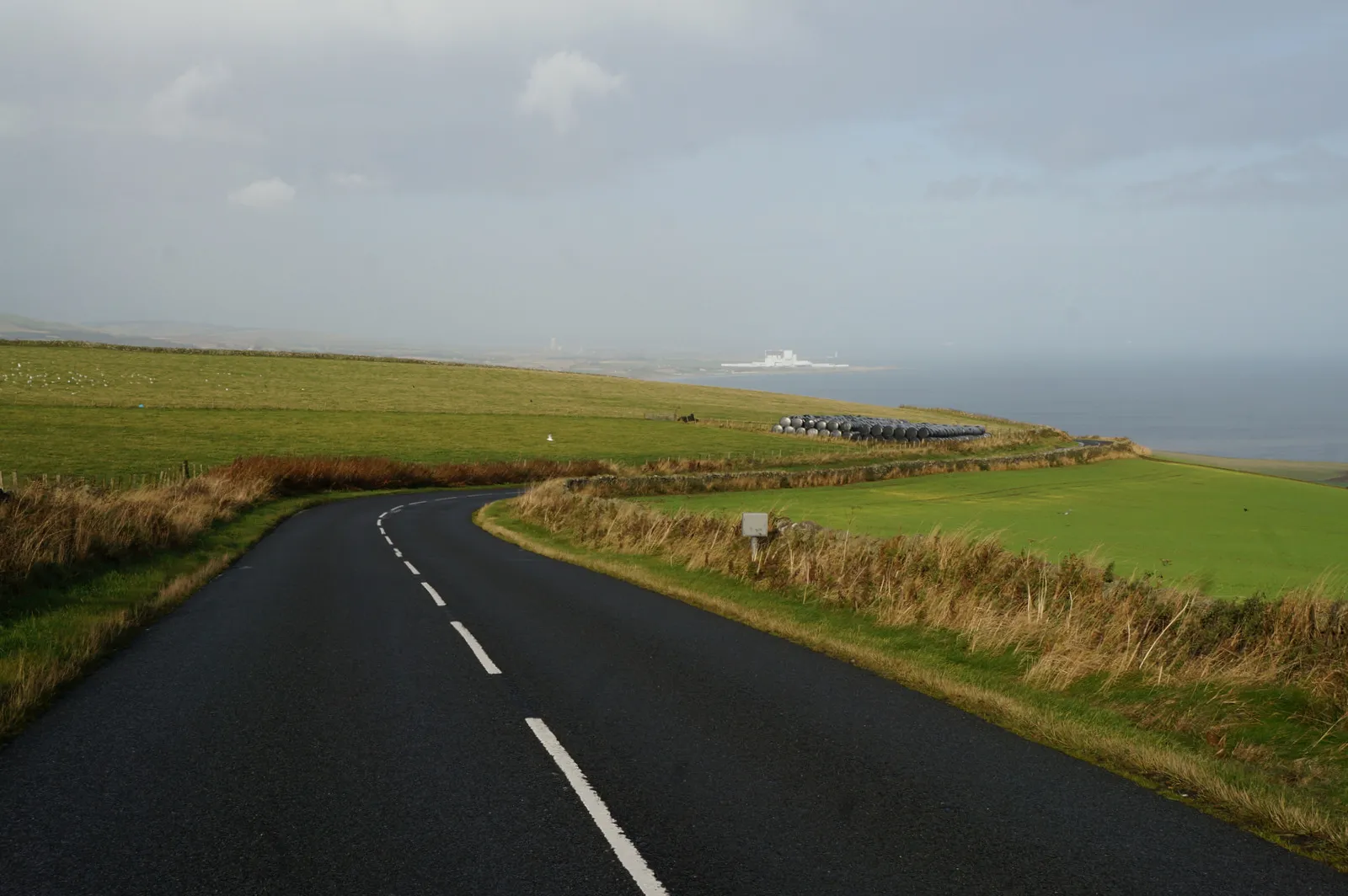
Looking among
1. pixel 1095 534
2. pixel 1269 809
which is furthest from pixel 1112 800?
pixel 1095 534

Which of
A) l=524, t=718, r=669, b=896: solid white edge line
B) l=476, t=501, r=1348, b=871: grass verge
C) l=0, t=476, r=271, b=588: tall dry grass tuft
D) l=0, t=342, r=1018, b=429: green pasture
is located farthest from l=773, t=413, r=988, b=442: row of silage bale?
l=524, t=718, r=669, b=896: solid white edge line

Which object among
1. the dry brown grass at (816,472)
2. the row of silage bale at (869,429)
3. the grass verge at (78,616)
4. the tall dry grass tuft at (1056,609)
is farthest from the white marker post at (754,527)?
the row of silage bale at (869,429)

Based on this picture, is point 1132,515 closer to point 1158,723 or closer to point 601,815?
point 1158,723

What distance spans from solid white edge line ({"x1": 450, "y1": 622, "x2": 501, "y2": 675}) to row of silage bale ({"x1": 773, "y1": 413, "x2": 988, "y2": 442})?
199ft

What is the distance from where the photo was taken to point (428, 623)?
13.9 m

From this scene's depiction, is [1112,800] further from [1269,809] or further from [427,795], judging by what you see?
[427,795]

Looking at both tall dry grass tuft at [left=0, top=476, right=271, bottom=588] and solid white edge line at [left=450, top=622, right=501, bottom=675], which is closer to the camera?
solid white edge line at [left=450, top=622, right=501, bottom=675]

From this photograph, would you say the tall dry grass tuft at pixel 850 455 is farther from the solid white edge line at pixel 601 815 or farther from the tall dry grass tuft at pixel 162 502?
Result: the solid white edge line at pixel 601 815

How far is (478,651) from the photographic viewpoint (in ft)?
38.7

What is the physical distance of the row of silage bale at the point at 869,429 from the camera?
72250mm

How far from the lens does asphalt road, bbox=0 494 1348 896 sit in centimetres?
555

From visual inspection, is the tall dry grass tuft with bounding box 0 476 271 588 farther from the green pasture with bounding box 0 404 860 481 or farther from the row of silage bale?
the row of silage bale

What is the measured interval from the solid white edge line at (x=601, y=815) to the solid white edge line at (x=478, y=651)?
7.50 feet

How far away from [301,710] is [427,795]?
2.95m
